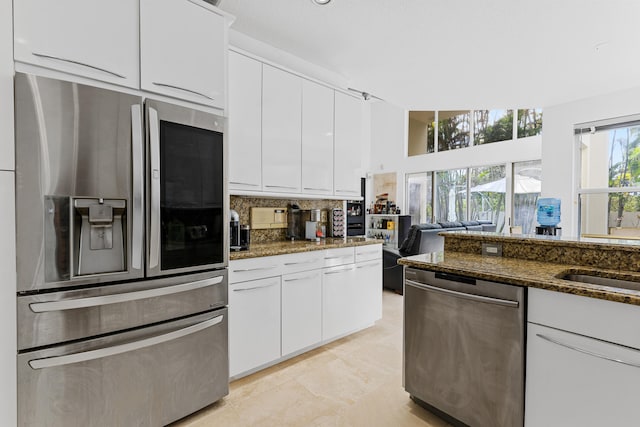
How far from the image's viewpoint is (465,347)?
1.67m

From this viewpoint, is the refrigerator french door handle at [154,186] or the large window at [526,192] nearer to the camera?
the refrigerator french door handle at [154,186]

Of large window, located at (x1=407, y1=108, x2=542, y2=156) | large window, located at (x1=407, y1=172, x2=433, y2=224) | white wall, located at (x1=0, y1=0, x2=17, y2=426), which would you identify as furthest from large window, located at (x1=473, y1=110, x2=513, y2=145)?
white wall, located at (x1=0, y1=0, x2=17, y2=426)

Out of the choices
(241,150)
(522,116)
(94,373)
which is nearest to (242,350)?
(94,373)

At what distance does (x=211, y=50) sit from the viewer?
198 centimetres

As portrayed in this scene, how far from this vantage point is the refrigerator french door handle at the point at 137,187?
1.62 metres

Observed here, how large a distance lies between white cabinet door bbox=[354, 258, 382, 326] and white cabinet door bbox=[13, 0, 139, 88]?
2.42 metres

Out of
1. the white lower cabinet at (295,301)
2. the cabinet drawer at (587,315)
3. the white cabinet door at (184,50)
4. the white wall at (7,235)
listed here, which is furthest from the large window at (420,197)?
the white wall at (7,235)

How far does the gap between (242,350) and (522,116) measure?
6.75m

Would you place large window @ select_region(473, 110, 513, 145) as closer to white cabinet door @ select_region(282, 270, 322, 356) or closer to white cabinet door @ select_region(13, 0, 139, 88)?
white cabinet door @ select_region(282, 270, 322, 356)

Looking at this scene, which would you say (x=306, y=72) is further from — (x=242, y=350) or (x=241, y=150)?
(x=242, y=350)

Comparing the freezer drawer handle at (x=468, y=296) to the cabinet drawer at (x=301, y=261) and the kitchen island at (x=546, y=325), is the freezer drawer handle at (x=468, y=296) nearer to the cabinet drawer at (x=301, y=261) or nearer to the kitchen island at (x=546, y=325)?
the kitchen island at (x=546, y=325)

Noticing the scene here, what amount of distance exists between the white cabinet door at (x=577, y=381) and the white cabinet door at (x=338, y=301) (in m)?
1.63

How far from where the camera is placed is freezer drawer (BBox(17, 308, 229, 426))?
4.64 ft

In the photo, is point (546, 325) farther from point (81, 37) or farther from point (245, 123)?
point (81, 37)
